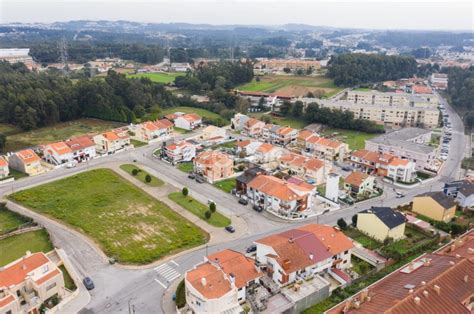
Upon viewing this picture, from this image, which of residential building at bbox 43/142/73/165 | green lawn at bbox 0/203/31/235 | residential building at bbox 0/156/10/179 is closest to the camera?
green lawn at bbox 0/203/31/235

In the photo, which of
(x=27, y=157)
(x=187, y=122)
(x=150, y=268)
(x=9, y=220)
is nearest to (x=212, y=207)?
(x=150, y=268)

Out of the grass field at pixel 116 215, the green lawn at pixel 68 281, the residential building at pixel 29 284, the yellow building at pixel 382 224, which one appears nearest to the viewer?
the residential building at pixel 29 284

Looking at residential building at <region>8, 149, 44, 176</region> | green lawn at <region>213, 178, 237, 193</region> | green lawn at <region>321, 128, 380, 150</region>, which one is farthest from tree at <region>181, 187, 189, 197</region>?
green lawn at <region>321, 128, 380, 150</region>

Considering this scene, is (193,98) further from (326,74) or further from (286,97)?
(326,74)

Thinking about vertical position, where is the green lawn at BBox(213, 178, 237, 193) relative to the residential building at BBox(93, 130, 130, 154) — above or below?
below

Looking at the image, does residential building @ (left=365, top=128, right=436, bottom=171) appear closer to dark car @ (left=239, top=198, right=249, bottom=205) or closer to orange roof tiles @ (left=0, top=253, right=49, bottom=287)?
dark car @ (left=239, top=198, right=249, bottom=205)

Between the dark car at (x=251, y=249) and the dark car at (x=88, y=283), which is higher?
the dark car at (x=251, y=249)

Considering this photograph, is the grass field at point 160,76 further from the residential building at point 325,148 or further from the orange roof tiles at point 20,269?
the orange roof tiles at point 20,269

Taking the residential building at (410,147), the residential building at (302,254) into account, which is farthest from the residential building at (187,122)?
the residential building at (302,254)
